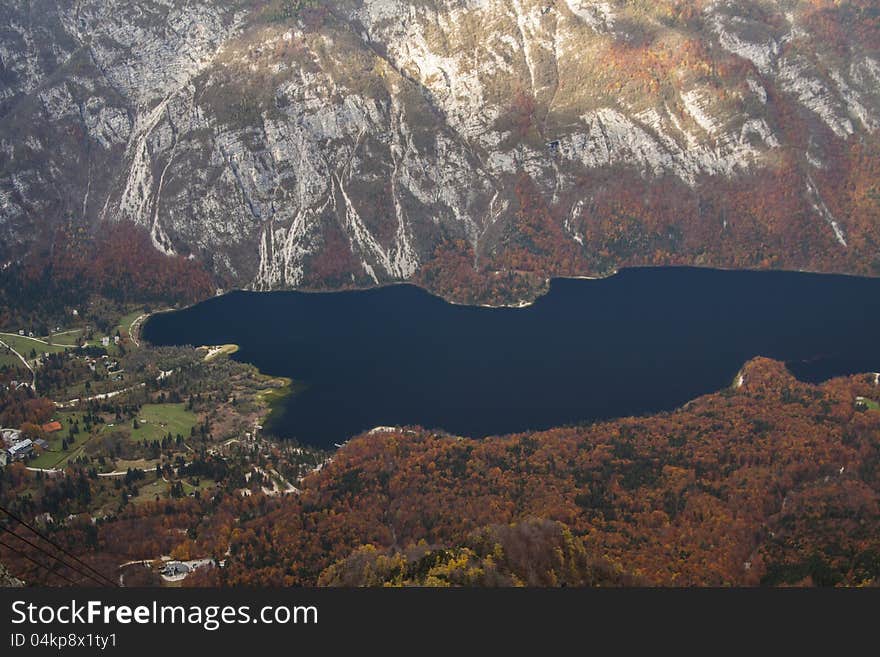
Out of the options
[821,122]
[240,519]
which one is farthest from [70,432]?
[821,122]

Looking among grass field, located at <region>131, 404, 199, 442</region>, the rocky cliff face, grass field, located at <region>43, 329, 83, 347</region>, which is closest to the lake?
the rocky cliff face

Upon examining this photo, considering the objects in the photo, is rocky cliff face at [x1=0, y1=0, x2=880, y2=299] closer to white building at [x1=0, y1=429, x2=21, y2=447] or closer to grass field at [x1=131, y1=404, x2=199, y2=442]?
grass field at [x1=131, y1=404, x2=199, y2=442]

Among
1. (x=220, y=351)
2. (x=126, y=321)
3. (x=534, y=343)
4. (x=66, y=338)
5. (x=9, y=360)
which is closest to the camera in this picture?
(x=9, y=360)

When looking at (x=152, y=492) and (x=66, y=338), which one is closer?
(x=152, y=492)

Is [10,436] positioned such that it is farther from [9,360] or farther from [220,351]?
[220,351]

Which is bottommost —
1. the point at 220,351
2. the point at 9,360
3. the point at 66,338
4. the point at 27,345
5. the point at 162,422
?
the point at 162,422

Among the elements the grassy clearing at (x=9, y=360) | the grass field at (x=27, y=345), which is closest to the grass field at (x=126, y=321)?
the grass field at (x=27, y=345)

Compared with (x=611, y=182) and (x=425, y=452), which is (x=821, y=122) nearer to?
(x=611, y=182)

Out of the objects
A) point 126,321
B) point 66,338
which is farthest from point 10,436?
point 126,321
